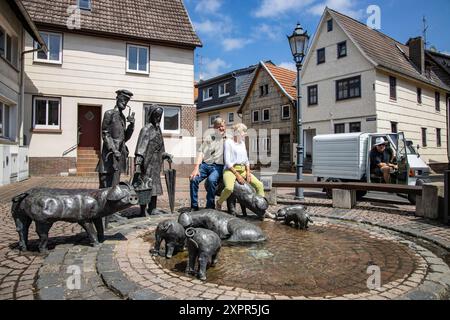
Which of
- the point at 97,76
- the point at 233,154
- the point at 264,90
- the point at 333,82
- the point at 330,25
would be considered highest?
the point at 330,25

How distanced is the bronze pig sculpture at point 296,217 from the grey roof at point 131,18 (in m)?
12.9

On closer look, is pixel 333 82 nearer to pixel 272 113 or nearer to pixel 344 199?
pixel 272 113

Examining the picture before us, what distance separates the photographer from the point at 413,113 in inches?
Answer: 919

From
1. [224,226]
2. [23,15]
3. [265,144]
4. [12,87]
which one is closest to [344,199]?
[224,226]

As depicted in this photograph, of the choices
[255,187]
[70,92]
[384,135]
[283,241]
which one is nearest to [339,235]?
[283,241]

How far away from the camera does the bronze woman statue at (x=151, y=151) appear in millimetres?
5684

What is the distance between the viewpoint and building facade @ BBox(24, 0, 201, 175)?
46.3 feet

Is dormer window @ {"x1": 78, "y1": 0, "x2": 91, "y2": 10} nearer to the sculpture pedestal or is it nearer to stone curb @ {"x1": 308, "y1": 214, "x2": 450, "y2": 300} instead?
the sculpture pedestal

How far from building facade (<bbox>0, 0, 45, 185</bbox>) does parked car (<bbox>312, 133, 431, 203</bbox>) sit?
10.3 meters

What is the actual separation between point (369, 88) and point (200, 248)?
20.3 m

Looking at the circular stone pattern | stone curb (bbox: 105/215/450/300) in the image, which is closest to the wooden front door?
the circular stone pattern

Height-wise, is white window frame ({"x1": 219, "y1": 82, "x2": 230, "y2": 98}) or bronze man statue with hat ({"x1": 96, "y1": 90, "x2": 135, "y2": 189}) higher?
white window frame ({"x1": 219, "y1": 82, "x2": 230, "y2": 98})

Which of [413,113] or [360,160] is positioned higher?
[413,113]

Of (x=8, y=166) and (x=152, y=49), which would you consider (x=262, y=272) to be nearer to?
(x=8, y=166)
